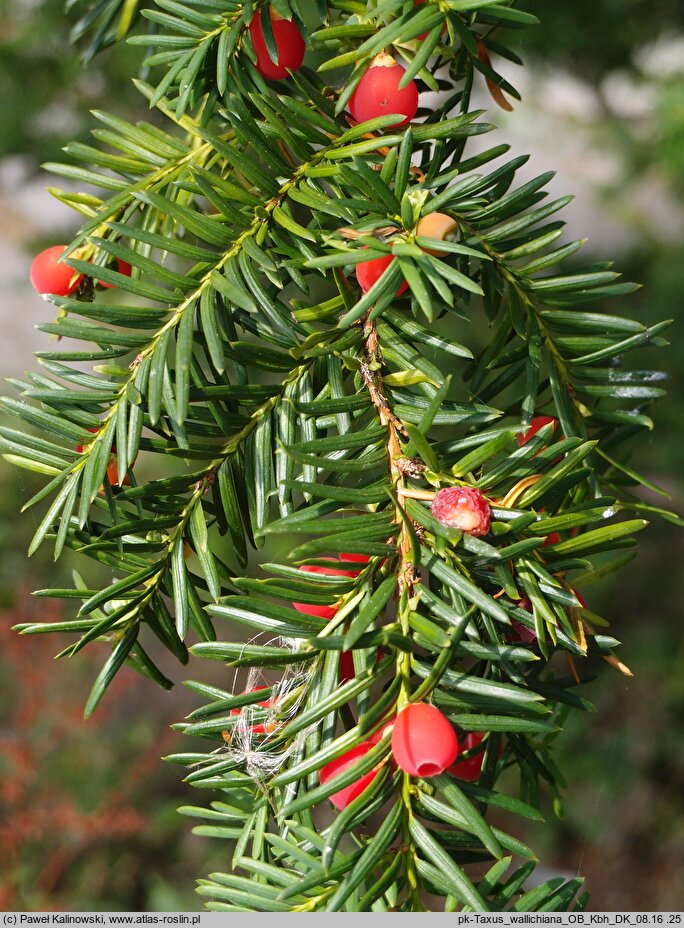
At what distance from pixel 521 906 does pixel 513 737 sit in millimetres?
85

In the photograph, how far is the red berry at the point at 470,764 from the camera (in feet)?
1.28

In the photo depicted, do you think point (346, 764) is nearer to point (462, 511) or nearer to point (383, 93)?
point (462, 511)

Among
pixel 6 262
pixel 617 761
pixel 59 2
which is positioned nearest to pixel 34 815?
pixel 617 761

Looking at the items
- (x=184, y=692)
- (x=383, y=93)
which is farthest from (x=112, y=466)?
(x=184, y=692)

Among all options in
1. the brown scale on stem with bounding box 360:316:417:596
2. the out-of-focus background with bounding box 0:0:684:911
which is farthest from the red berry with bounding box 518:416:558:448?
the out-of-focus background with bounding box 0:0:684:911

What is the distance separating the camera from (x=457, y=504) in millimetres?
315

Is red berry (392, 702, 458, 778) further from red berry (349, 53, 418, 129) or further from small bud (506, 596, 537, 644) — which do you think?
red berry (349, 53, 418, 129)

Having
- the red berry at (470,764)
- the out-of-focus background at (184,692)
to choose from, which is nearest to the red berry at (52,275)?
the red berry at (470,764)

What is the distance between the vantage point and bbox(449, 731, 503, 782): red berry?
1.28ft

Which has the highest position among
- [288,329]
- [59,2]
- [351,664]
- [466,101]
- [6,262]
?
[6,262]

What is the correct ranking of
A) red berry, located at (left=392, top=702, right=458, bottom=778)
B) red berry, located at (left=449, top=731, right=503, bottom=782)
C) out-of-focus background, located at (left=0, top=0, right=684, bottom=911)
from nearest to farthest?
red berry, located at (left=392, top=702, right=458, bottom=778), red berry, located at (left=449, top=731, right=503, bottom=782), out-of-focus background, located at (left=0, top=0, right=684, bottom=911)

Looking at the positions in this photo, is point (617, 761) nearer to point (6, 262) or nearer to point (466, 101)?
point (466, 101)

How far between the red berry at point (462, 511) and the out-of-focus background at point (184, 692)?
95 cm

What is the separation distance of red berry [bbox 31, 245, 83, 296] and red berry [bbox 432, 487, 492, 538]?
231 millimetres
